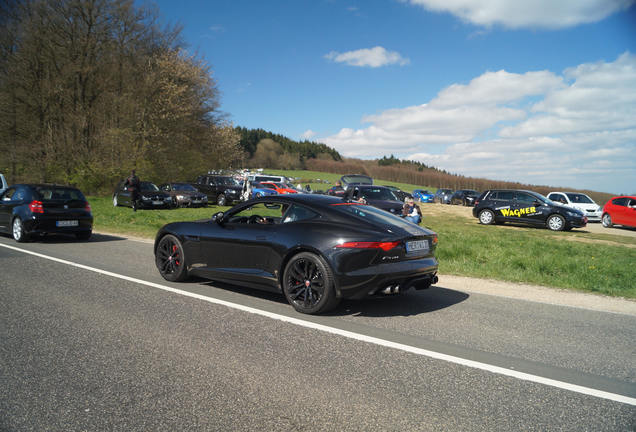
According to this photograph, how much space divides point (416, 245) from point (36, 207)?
10.1 meters

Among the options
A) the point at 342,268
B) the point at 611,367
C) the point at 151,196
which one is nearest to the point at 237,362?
the point at 342,268

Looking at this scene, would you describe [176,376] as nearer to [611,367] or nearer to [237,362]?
[237,362]

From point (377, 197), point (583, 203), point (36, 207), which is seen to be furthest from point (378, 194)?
point (583, 203)

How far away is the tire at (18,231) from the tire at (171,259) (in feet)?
20.7

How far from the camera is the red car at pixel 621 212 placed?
20702 millimetres

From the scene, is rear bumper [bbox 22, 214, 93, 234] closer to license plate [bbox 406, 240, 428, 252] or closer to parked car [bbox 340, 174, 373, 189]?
license plate [bbox 406, 240, 428, 252]

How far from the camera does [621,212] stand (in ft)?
69.3

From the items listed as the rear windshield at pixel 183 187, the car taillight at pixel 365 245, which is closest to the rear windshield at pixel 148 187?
the rear windshield at pixel 183 187

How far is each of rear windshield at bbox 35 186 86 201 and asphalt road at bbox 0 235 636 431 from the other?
616 cm

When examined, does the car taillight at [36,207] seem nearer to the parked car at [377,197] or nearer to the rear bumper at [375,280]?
the rear bumper at [375,280]

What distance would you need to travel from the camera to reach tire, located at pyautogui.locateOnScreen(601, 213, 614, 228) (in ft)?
71.6

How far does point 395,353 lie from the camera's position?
3.94 metres

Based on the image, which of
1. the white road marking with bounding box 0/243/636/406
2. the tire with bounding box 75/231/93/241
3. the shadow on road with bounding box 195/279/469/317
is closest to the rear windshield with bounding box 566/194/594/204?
the shadow on road with bounding box 195/279/469/317

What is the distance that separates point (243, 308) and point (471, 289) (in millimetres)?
3909
